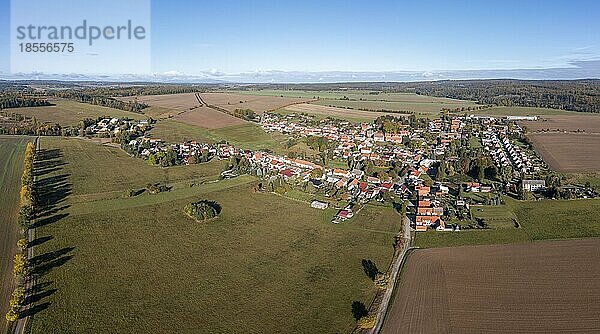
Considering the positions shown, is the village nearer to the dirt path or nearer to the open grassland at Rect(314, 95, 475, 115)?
the dirt path

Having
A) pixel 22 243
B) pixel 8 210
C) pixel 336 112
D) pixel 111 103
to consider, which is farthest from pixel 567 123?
pixel 111 103

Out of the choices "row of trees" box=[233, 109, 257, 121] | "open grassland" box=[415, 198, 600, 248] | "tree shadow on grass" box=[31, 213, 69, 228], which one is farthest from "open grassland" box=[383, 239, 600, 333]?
"row of trees" box=[233, 109, 257, 121]

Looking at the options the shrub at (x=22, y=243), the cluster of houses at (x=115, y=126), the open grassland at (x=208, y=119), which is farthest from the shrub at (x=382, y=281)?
the cluster of houses at (x=115, y=126)

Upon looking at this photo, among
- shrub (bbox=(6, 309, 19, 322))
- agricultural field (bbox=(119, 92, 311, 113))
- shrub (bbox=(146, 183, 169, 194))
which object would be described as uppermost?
agricultural field (bbox=(119, 92, 311, 113))

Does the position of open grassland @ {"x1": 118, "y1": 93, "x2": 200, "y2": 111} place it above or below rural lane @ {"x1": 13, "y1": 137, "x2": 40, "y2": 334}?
above

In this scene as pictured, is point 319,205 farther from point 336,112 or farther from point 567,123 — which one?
point 567,123

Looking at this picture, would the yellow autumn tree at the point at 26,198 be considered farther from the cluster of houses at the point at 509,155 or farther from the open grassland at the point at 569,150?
the open grassland at the point at 569,150
